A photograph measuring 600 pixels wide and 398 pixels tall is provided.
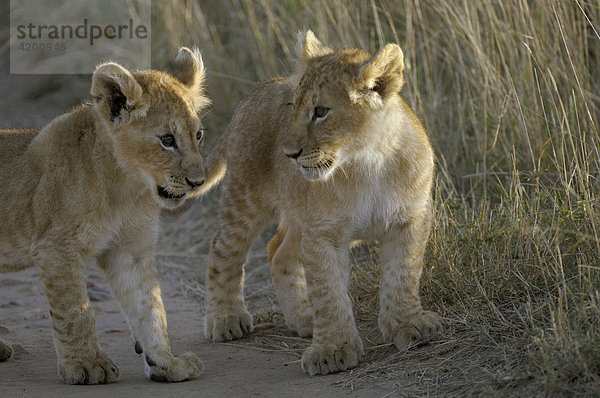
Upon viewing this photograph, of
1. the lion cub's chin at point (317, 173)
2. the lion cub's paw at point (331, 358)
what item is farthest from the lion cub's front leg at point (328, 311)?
the lion cub's chin at point (317, 173)

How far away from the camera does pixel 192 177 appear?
4.30 metres

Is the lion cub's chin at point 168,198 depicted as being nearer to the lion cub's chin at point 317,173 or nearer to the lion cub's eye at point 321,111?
the lion cub's chin at point 317,173

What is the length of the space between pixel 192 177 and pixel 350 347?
1.22 m

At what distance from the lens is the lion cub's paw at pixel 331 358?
4.39 m

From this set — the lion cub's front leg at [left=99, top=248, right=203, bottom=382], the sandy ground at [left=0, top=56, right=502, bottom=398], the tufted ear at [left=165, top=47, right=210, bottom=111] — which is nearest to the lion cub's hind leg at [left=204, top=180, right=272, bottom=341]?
the sandy ground at [left=0, top=56, right=502, bottom=398]

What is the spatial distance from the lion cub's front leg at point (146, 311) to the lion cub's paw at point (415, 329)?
3.56 ft

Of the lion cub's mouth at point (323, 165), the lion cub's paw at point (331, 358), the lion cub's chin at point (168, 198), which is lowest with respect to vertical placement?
the lion cub's paw at point (331, 358)

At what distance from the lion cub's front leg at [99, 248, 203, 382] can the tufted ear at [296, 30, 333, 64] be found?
4.63 ft

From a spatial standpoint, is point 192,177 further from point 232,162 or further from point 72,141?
point 232,162

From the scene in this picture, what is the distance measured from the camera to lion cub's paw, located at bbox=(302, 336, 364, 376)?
14.4ft

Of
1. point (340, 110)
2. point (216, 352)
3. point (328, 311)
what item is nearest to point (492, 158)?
point (340, 110)

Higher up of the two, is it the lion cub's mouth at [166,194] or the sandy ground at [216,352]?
the lion cub's mouth at [166,194]

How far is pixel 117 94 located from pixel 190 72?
634mm

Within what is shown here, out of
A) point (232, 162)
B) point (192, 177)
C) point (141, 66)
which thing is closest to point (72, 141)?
point (192, 177)
